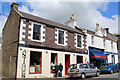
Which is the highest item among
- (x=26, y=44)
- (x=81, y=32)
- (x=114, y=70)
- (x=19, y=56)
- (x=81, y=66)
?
(x=81, y=32)

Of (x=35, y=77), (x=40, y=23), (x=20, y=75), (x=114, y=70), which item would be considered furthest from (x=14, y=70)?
(x=114, y=70)

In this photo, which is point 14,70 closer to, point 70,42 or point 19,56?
point 19,56

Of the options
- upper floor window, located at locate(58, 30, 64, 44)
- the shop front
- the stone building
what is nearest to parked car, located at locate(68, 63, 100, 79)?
the stone building

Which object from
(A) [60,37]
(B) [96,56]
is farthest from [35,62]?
(B) [96,56]

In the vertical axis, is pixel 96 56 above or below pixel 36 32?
below

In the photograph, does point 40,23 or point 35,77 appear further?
point 40,23

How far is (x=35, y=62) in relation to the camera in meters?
14.7

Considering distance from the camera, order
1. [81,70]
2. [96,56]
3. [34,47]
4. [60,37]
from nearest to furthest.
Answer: [81,70] < [34,47] < [60,37] < [96,56]

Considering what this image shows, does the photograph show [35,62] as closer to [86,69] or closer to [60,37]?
[60,37]

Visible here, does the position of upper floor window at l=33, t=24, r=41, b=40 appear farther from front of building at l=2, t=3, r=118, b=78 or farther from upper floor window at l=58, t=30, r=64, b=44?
upper floor window at l=58, t=30, r=64, b=44

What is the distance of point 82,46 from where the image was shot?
20250 mm

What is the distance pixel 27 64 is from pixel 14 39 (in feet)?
10.5

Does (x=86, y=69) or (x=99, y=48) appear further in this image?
(x=99, y=48)

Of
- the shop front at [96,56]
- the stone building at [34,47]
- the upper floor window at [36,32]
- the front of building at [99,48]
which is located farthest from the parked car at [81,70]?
the front of building at [99,48]
